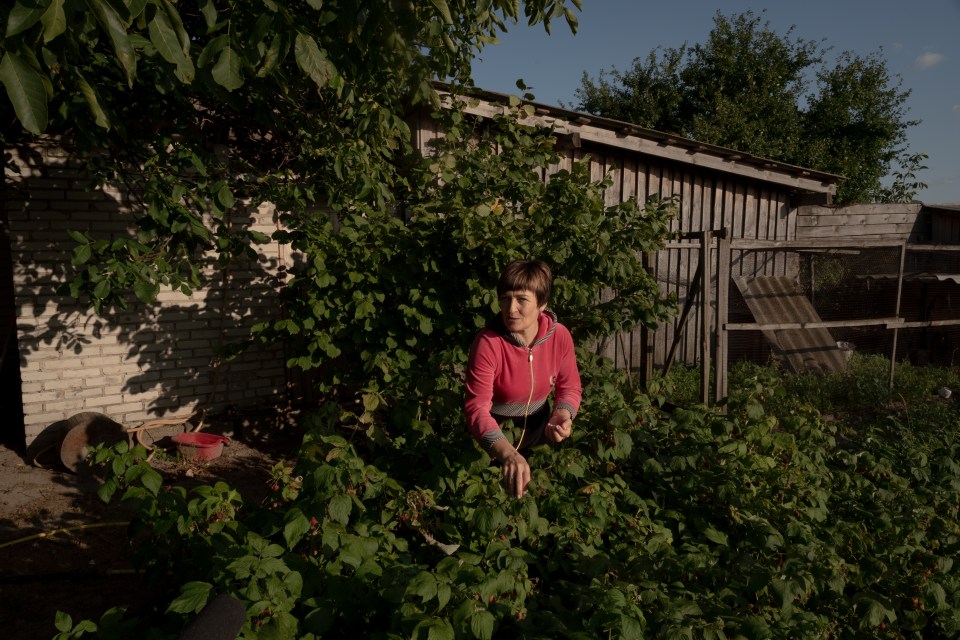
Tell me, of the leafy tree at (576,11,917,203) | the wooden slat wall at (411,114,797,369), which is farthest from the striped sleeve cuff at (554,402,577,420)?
the leafy tree at (576,11,917,203)

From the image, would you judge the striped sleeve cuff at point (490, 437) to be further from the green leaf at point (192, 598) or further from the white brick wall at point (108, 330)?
the white brick wall at point (108, 330)

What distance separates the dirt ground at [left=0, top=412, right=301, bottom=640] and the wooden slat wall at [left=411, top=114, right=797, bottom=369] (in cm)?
412

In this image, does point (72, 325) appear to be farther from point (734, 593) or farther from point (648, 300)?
point (734, 593)

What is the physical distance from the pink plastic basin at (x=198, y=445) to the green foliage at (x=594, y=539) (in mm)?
2631

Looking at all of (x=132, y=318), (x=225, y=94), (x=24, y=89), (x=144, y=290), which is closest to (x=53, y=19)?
(x=24, y=89)

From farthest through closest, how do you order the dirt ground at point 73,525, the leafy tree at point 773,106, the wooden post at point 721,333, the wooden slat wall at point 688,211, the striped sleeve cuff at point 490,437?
the leafy tree at point 773,106, the wooden slat wall at point 688,211, the wooden post at point 721,333, the dirt ground at point 73,525, the striped sleeve cuff at point 490,437

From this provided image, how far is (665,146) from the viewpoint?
794 centimetres

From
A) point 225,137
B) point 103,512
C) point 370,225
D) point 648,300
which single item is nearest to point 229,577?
point 370,225

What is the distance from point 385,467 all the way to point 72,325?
4105 mm

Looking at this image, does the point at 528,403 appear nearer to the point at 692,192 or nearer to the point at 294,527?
the point at 294,527

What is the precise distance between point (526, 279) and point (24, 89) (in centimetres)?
181

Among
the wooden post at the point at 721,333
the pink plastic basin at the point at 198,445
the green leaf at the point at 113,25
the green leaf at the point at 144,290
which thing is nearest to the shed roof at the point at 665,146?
the wooden post at the point at 721,333

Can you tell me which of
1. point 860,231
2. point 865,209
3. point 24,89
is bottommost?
point 24,89

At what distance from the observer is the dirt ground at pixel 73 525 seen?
3.50m
